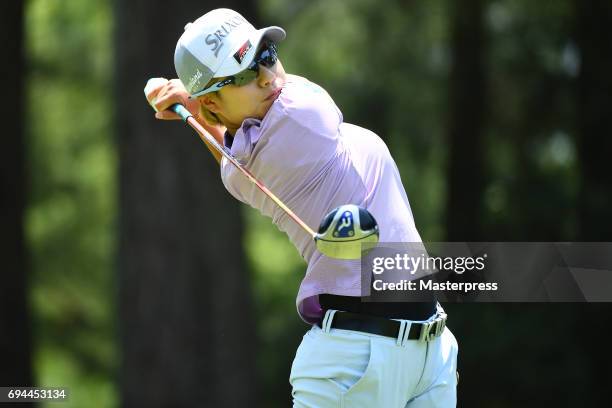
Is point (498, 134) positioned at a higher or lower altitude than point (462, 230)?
higher

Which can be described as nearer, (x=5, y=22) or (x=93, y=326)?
(x=5, y=22)

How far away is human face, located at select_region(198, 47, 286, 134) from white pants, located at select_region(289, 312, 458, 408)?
2.62ft

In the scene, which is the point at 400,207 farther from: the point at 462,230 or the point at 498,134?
the point at 498,134

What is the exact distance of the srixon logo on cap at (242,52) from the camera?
3980 millimetres

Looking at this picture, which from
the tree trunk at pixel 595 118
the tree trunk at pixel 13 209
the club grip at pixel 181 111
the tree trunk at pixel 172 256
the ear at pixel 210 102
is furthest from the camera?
the tree trunk at pixel 595 118

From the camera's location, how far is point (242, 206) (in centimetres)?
1069

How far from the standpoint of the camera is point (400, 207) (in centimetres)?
409

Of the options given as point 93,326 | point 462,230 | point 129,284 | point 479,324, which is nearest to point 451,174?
point 462,230

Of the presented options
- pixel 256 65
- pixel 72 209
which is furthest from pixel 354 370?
pixel 72 209

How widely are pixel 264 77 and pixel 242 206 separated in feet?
22.0

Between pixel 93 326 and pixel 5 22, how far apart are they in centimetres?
819

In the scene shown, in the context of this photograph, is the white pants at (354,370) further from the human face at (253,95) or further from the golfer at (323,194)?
the human face at (253,95)

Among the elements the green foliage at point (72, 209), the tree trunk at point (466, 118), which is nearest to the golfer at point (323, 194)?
the tree trunk at point (466, 118)

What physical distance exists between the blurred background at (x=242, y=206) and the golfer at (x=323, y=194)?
5598mm
